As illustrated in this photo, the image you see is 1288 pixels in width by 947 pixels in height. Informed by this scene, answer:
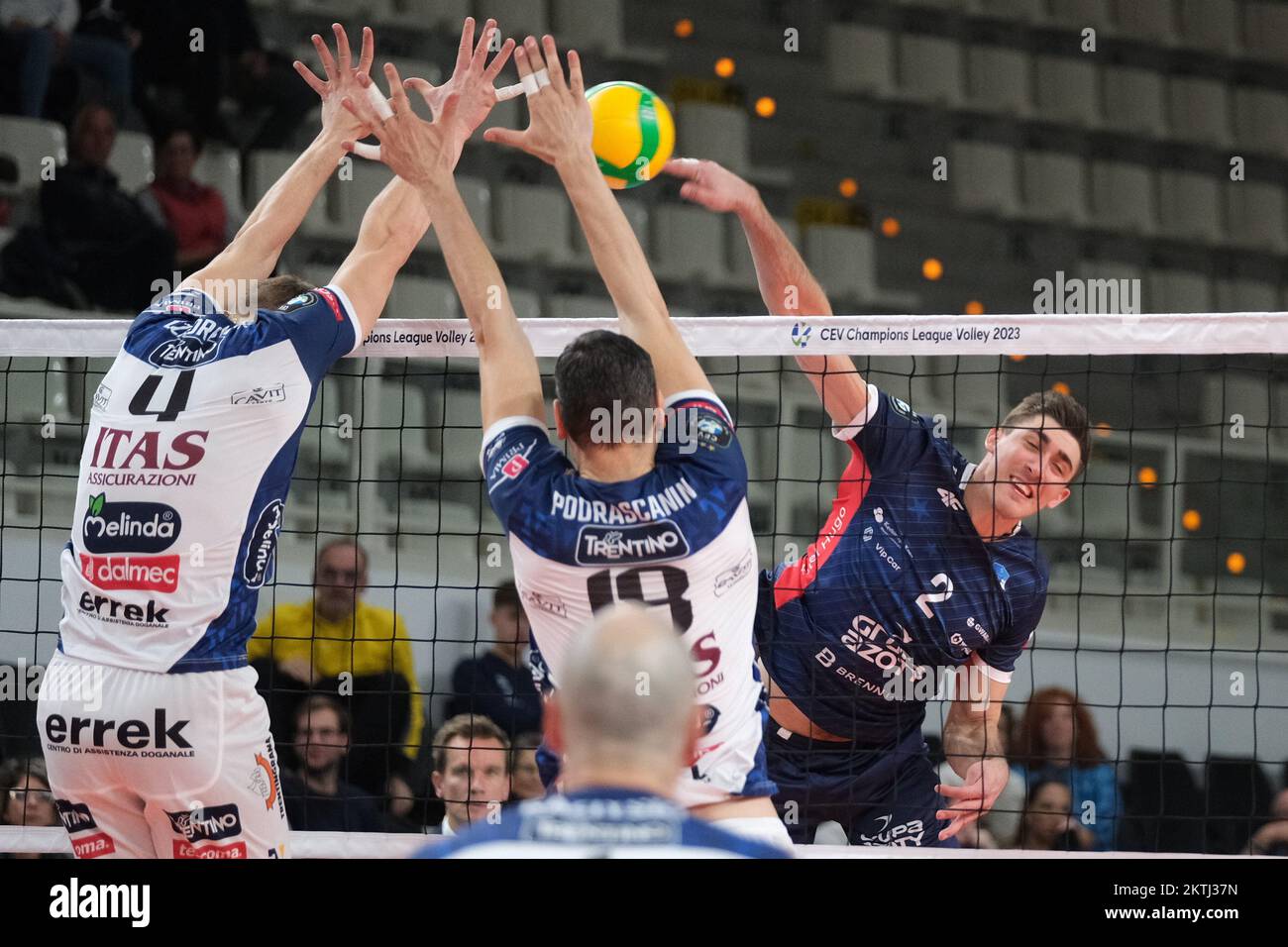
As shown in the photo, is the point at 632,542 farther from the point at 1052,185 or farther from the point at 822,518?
the point at 1052,185

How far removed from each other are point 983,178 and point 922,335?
31.9 feet

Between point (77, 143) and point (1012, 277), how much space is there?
8.65m

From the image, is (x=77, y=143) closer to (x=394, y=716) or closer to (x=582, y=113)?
(x=394, y=716)

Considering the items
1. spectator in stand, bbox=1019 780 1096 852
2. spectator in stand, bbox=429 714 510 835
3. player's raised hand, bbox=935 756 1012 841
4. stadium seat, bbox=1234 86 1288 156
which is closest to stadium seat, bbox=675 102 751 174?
stadium seat, bbox=1234 86 1288 156

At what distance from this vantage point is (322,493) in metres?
11.4

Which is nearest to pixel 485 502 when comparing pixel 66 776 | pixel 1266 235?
pixel 66 776

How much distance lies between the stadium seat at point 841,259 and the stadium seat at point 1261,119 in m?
4.60

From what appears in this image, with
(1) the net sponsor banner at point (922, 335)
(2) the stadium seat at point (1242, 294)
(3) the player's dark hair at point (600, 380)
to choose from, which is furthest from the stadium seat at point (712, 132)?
(3) the player's dark hair at point (600, 380)

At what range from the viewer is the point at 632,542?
4238 millimetres

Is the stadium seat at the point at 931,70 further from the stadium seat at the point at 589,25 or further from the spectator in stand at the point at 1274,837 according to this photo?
the spectator in stand at the point at 1274,837

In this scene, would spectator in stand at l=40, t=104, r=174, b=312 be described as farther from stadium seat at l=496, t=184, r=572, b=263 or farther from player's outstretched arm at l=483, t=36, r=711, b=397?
player's outstretched arm at l=483, t=36, r=711, b=397

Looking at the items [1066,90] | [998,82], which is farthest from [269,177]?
[1066,90]

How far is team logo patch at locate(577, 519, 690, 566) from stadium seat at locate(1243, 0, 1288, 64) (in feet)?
46.3

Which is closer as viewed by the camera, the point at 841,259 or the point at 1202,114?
the point at 841,259
